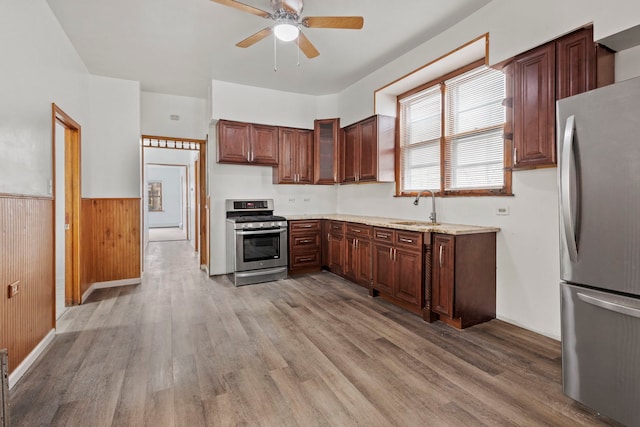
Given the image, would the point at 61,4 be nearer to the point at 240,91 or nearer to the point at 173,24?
the point at 173,24

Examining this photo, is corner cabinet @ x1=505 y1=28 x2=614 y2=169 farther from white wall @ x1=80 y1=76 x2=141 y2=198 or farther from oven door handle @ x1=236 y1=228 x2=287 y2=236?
white wall @ x1=80 y1=76 x2=141 y2=198

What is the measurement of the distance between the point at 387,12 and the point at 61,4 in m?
2.92

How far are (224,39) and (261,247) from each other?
2.68m

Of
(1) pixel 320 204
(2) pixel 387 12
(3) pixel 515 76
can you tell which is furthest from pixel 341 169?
(3) pixel 515 76

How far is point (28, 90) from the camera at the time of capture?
2.34m

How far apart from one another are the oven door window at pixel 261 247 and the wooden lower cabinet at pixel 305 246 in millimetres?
258

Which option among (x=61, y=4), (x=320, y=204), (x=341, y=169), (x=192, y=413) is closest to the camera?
(x=192, y=413)

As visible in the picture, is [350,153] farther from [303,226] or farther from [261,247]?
[261,247]

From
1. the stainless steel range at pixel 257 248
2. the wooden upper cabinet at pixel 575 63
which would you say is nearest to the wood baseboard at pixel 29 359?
the stainless steel range at pixel 257 248

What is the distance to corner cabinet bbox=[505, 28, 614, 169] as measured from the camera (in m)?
2.16

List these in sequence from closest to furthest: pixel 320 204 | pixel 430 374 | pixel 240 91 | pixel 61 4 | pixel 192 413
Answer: pixel 192 413 → pixel 430 374 → pixel 61 4 → pixel 240 91 → pixel 320 204

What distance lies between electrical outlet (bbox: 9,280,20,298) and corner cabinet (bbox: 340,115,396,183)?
371cm

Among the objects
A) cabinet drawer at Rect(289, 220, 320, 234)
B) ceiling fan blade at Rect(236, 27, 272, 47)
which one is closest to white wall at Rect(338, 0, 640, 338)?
ceiling fan blade at Rect(236, 27, 272, 47)

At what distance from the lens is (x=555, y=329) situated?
8.50ft
